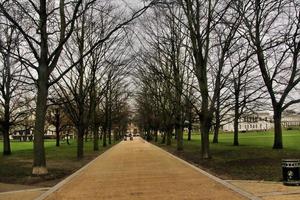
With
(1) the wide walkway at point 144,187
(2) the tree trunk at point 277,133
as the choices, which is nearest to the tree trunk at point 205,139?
(2) the tree trunk at point 277,133

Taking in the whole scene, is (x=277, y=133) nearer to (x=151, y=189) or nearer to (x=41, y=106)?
(x=41, y=106)

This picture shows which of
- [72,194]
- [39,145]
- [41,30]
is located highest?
[41,30]

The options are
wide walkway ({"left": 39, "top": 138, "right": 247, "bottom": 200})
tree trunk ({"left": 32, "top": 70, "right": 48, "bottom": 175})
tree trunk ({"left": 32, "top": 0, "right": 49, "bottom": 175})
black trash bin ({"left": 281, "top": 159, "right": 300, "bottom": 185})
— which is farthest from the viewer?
tree trunk ({"left": 32, "top": 70, "right": 48, "bottom": 175})

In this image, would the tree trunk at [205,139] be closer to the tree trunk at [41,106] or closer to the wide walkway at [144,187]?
the wide walkway at [144,187]

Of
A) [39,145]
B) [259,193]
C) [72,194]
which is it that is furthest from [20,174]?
[259,193]

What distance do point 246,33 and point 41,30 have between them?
592 inches

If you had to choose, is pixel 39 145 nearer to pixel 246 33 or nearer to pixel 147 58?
pixel 246 33

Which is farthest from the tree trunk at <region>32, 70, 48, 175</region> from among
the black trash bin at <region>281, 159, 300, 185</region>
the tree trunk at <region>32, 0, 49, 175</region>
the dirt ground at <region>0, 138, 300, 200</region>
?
the black trash bin at <region>281, 159, 300, 185</region>

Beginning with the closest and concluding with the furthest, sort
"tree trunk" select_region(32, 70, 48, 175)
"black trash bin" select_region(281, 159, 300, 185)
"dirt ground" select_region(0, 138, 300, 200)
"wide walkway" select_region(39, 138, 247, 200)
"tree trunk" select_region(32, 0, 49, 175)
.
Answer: "dirt ground" select_region(0, 138, 300, 200) < "wide walkway" select_region(39, 138, 247, 200) < "black trash bin" select_region(281, 159, 300, 185) < "tree trunk" select_region(32, 0, 49, 175) < "tree trunk" select_region(32, 70, 48, 175)

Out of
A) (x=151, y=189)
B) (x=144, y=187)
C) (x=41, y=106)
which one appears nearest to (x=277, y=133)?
(x=41, y=106)

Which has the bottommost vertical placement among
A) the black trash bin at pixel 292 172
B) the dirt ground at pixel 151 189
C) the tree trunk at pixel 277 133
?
→ the dirt ground at pixel 151 189

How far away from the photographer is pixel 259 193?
12922 millimetres

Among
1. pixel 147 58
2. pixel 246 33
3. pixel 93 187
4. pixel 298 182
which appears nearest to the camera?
pixel 298 182

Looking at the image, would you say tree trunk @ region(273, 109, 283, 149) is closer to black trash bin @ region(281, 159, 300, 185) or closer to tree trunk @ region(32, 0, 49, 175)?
tree trunk @ region(32, 0, 49, 175)
